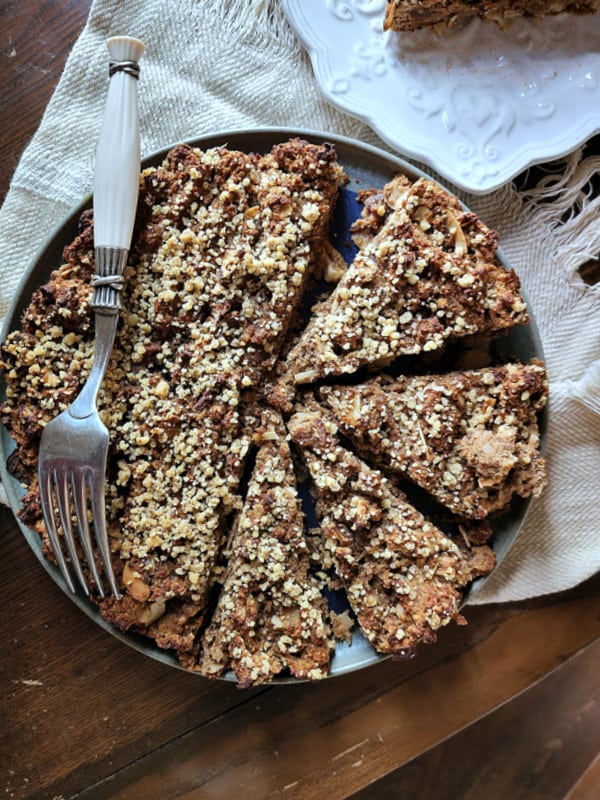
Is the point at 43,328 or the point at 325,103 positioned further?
the point at 325,103

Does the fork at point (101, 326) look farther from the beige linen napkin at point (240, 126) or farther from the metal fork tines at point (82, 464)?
the beige linen napkin at point (240, 126)

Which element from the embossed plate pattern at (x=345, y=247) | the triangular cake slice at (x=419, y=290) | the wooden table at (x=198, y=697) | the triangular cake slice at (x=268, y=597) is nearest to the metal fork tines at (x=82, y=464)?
the embossed plate pattern at (x=345, y=247)

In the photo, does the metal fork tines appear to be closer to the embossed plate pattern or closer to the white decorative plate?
the embossed plate pattern

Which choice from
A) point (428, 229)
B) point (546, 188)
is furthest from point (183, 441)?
point (546, 188)

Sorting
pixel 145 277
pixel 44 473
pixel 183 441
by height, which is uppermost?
pixel 145 277

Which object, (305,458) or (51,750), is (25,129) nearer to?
(305,458)

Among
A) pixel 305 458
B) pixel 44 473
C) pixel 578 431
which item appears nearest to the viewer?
pixel 44 473
